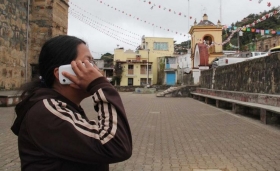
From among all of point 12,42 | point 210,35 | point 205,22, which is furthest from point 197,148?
point 205,22

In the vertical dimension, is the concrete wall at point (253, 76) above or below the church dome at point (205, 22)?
below

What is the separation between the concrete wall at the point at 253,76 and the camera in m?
9.19

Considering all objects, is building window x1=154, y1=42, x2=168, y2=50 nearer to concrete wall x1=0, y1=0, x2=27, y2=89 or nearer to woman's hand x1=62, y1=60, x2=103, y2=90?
concrete wall x1=0, y1=0, x2=27, y2=89

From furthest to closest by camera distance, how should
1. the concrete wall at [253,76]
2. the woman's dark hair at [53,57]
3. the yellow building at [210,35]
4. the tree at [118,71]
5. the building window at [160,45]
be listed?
1. the building window at [160,45]
2. the tree at [118,71]
3. the yellow building at [210,35]
4. the concrete wall at [253,76]
5. the woman's dark hair at [53,57]

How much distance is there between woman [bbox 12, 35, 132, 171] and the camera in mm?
1237

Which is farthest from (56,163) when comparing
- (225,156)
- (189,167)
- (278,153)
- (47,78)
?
(278,153)

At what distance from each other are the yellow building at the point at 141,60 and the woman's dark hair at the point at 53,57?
47.5m

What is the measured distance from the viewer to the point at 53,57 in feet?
Result: 4.88

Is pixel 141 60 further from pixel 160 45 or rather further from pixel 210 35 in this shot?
pixel 210 35

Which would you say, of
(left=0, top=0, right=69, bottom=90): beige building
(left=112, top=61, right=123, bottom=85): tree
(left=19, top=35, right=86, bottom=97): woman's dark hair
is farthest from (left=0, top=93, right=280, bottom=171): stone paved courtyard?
(left=112, top=61, right=123, bottom=85): tree

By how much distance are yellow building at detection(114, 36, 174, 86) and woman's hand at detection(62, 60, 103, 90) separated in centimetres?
4765

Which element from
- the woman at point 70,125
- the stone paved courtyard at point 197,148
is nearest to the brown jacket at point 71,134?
the woman at point 70,125

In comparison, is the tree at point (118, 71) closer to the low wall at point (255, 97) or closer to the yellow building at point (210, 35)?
the yellow building at point (210, 35)

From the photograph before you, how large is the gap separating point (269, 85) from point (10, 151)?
7.95m
